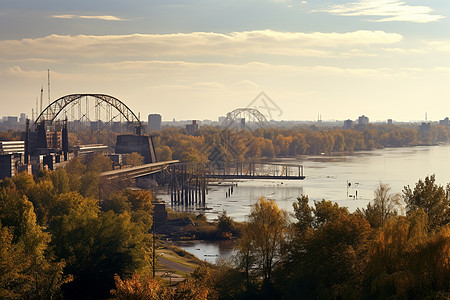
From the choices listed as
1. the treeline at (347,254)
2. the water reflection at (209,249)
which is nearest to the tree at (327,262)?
the treeline at (347,254)

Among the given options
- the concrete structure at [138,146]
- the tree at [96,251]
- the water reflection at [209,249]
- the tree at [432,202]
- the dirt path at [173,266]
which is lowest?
the water reflection at [209,249]

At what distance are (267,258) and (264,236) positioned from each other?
1364 mm

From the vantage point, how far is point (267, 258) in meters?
36.2

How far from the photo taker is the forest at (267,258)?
87.5 feet

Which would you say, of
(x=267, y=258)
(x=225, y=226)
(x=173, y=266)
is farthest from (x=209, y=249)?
(x=267, y=258)

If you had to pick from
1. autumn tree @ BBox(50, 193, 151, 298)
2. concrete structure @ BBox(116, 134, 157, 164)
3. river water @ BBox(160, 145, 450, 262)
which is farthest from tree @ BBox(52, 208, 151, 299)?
concrete structure @ BBox(116, 134, 157, 164)

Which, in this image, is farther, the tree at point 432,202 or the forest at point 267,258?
the tree at point 432,202

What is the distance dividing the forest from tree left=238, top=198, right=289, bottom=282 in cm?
6

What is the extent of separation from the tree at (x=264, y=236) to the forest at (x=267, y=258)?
0.06m

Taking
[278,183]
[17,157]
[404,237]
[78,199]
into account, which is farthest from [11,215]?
[278,183]

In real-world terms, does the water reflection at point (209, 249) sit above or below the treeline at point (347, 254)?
below

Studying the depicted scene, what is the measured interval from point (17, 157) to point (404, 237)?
78.7 meters

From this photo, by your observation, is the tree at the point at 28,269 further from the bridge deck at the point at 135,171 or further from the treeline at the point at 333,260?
the bridge deck at the point at 135,171

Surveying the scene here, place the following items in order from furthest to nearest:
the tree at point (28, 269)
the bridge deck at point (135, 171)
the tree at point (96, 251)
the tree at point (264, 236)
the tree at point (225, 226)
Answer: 1. the bridge deck at point (135, 171)
2. the tree at point (225, 226)
3. the tree at point (96, 251)
4. the tree at point (264, 236)
5. the tree at point (28, 269)
